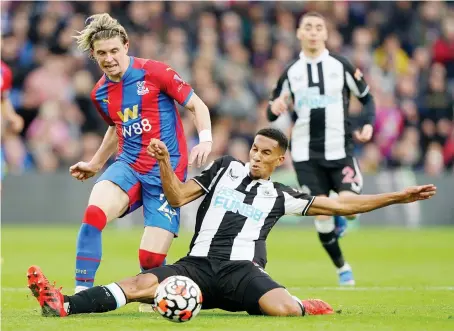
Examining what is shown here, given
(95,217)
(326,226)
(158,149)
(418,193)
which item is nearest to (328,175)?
(326,226)

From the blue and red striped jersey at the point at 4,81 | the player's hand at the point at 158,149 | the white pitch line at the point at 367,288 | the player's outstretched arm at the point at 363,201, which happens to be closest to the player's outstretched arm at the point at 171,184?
the player's hand at the point at 158,149

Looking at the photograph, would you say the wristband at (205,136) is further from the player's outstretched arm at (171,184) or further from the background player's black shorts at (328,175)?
the background player's black shorts at (328,175)

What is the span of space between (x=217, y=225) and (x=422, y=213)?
12.6 m

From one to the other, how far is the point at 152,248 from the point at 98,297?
88 centimetres

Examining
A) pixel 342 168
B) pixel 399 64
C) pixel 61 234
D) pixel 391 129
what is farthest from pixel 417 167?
Result: pixel 342 168

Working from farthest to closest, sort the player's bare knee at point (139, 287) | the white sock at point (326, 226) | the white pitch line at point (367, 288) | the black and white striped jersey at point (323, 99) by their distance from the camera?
the black and white striped jersey at point (323, 99) → the white sock at point (326, 226) → the white pitch line at point (367, 288) → the player's bare knee at point (139, 287)

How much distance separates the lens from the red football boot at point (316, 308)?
7.80 metres

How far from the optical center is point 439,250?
15.4 metres

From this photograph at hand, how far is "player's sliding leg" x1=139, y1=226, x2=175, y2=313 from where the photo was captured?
329 inches

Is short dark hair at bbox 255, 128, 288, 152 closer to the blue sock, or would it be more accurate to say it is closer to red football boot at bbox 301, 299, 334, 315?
red football boot at bbox 301, 299, 334, 315

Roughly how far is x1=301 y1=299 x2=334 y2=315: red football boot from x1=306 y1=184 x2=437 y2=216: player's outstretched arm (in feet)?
2.39

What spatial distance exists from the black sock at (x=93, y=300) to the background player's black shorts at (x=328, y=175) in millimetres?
3995

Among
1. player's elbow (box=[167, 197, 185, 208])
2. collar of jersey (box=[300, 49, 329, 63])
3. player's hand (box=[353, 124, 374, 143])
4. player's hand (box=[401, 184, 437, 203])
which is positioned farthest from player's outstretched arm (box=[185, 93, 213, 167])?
collar of jersey (box=[300, 49, 329, 63])

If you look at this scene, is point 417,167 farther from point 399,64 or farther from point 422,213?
point 399,64
